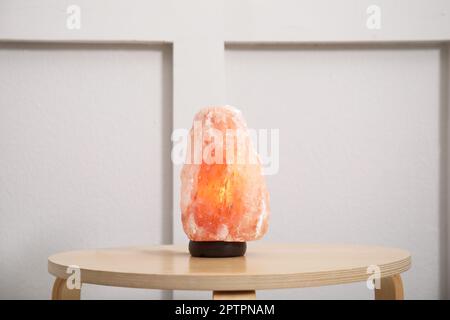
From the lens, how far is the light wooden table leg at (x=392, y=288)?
145 centimetres

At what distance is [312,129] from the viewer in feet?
7.46

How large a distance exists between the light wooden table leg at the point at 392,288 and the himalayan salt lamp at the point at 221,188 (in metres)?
0.33

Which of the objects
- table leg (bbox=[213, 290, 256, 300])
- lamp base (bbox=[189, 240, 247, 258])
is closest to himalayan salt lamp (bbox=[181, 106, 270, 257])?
lamp base (bbox=[189, 240, 247, 258])

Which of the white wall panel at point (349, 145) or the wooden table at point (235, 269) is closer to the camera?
the wooden table at point (235, 269)

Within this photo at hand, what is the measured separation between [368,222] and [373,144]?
28 centimetres

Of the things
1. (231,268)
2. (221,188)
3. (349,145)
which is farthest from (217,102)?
(231,268)

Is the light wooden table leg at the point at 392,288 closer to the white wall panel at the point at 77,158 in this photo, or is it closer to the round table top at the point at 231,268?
Answer: the round table top at the point at 231,268

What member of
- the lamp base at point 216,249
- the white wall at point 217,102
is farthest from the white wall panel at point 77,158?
the lamp base at point 216,249

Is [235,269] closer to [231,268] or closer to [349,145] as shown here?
[231,268]

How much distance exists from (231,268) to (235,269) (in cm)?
2

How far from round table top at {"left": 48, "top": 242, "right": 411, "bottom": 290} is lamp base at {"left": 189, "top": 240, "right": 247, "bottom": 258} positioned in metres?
0.02

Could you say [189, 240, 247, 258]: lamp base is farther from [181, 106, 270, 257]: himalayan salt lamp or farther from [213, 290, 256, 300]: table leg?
[213, 290, 256, 300]: table leg

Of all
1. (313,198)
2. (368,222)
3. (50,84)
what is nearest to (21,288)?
(50,84)

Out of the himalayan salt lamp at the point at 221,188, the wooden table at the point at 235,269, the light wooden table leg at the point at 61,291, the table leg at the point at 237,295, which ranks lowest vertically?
the light wooden table leg at the point at 61,291
